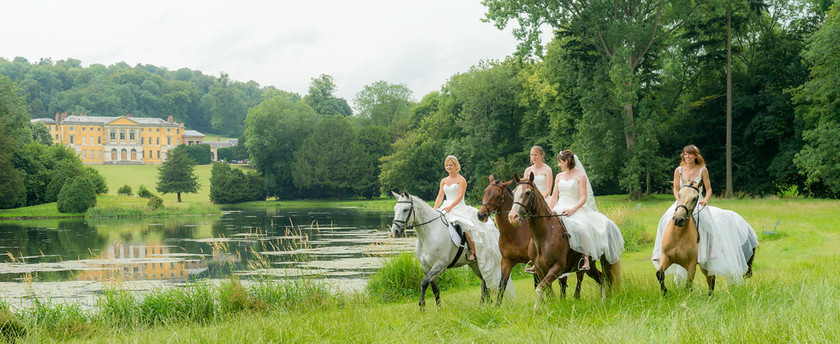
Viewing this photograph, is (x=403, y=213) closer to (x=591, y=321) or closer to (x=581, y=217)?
(x=581, y=217)

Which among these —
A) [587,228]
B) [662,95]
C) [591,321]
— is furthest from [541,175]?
[662,95]

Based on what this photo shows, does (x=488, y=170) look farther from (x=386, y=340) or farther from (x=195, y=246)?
(x=386, y=340)

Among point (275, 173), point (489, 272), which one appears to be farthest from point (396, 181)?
point (489, 272)

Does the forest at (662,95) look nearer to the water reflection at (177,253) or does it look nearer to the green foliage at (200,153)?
the water reflection at (177,253)

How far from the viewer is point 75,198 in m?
50.1

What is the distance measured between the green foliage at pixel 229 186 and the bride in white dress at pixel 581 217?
66577 mm

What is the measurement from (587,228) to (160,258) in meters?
16.4

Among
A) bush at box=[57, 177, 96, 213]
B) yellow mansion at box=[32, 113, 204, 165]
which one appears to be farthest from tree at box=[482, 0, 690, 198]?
yellow mansion at box=[32, 113, 204, 165]

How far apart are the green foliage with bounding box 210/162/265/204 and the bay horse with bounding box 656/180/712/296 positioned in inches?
2658

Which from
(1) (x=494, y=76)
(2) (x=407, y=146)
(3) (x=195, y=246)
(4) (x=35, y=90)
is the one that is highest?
(4) (x=35, y=90)

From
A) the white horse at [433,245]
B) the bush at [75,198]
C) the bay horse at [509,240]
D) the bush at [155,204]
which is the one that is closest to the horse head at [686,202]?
the bay horse at [509,240]

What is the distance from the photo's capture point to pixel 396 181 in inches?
2505

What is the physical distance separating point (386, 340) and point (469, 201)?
141 ft

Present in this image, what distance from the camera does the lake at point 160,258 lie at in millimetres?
13360
